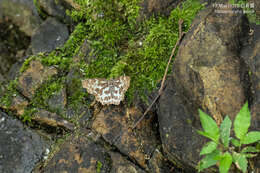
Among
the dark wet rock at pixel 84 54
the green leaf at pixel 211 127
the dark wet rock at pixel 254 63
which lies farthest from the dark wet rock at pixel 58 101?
the dark wet rock at pixel 254 63

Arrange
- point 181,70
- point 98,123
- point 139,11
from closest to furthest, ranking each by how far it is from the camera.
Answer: point 181,70
point 98,123
point 139,11

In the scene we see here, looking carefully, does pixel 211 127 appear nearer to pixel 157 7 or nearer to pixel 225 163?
pixel 225 163

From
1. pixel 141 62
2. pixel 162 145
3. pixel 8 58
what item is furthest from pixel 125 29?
pixel 8 58

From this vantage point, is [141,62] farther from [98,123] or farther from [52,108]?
[52,108]

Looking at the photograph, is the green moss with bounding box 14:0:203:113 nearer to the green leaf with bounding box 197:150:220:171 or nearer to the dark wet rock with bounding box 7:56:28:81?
the dark wet rock with bounding box 7:56:28:81

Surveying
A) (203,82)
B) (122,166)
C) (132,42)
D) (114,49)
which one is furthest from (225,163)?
(114,49)

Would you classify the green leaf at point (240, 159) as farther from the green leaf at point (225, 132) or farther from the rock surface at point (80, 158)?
the rock surface at point (80, 158)

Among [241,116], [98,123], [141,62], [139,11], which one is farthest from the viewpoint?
[139,11]
